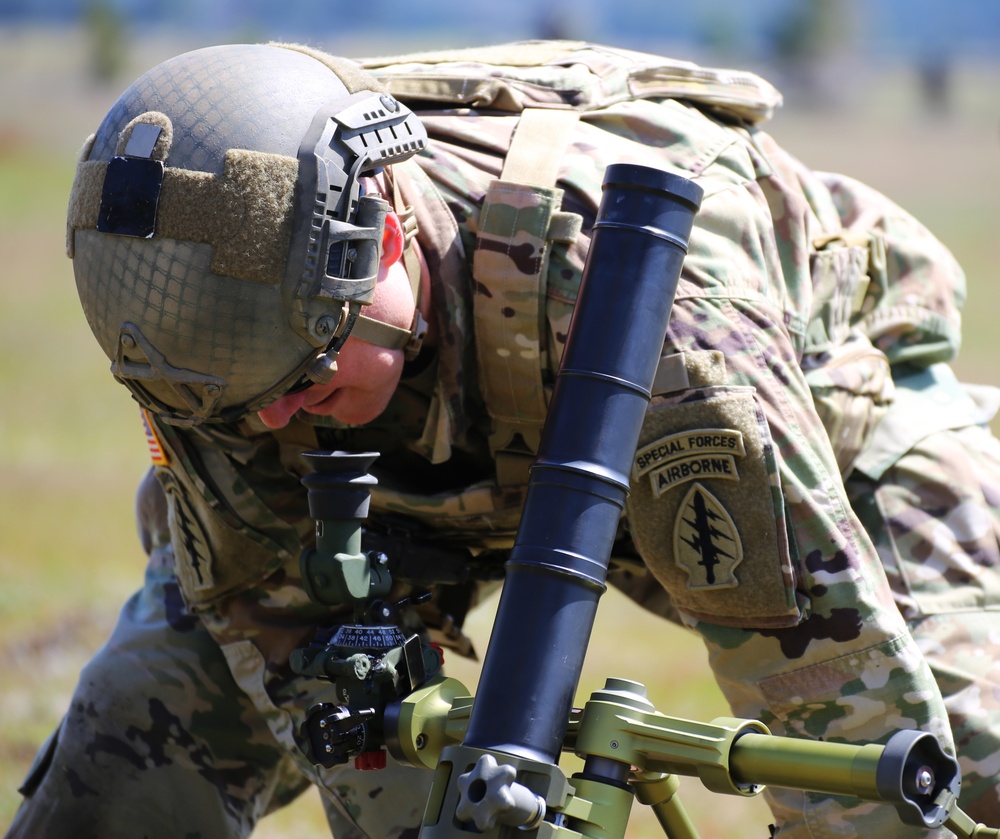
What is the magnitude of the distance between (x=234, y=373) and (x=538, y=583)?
2.89ft

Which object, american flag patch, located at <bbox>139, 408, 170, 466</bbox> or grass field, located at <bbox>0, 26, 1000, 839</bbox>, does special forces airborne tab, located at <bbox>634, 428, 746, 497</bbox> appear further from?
grass field, located at <bbox>0, 26, 1000, 839</bbox>

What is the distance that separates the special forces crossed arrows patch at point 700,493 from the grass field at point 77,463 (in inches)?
113

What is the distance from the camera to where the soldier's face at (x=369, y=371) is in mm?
3090

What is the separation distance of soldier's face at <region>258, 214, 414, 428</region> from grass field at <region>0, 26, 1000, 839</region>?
2.54 metres

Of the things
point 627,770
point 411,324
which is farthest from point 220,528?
point 627,770

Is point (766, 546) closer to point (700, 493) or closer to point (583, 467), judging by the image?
point (700, 493)

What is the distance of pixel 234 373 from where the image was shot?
9.64 ft

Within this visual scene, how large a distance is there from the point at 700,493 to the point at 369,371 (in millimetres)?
790

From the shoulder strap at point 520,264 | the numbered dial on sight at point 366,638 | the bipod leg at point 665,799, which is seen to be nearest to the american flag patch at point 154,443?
the shoulder strap at point 520,264

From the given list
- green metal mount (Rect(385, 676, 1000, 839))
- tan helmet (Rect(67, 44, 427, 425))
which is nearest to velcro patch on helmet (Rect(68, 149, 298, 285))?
tan helmet (Rect(67, 44, 427, 425))

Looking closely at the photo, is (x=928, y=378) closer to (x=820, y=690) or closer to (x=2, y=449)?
(x=820, y=690)

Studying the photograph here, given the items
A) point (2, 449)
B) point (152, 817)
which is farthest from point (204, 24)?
point (152, 817)

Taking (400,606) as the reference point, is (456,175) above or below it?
above

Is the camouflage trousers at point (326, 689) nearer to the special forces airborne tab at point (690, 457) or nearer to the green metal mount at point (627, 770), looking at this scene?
the special forces airborne tab at point (690, 457)
